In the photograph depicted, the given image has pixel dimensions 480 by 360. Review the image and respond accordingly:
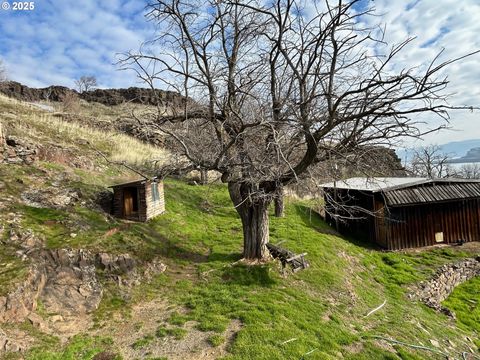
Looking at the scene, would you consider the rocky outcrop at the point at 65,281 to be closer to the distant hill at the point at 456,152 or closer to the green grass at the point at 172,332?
the green grass at the point at 172,332

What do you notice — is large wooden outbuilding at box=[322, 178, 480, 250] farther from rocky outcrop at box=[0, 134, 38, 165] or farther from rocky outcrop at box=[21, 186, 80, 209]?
rocky outcrop at box=[0, 134, 38, 165]

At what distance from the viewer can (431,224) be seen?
48.2 ft

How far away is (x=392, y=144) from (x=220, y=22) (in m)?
5.21

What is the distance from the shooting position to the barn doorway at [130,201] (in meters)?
9.99

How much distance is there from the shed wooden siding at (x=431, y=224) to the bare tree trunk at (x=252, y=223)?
27.7 ft

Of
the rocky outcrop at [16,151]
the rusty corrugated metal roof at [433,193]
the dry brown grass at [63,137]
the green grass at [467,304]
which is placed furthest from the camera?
the dry brown grass at [63,137]

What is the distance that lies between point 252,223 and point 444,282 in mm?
8526

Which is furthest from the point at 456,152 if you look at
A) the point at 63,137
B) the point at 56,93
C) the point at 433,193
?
the point at 56,93

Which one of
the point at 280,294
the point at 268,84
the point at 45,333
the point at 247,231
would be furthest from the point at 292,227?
the point at 45,333

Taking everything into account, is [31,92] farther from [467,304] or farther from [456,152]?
[456,152]

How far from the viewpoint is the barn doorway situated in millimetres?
9992

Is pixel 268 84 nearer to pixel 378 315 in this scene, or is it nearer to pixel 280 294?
pixel 280 294

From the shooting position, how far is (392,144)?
616cm

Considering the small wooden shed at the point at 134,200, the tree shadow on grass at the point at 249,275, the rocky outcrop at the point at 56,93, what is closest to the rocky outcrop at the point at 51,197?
the small wooden shed at the point at 134,200
